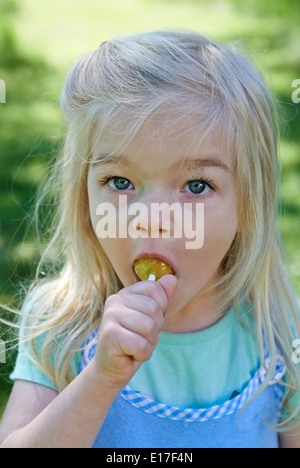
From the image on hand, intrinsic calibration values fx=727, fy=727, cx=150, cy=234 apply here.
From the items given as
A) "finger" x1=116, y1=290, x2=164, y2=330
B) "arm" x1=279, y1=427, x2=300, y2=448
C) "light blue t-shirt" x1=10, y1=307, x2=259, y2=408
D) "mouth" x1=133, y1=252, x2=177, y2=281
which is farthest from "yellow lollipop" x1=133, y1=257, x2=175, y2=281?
"arm" x1=279, y1=427, x2=300, y2=448

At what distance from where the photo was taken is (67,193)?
1523 mm

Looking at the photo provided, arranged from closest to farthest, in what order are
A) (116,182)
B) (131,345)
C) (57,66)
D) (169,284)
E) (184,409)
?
1. (131,345)
2. (169,284)
3. (116,182)
4. (184,409)
5. (57,66)

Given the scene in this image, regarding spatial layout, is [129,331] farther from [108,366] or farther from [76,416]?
[76,416]

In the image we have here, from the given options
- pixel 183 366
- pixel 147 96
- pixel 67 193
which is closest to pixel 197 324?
pixel 183 366

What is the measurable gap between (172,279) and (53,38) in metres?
3.32

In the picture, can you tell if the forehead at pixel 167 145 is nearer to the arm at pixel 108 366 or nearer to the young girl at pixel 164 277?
the young girl at pixel 164 277

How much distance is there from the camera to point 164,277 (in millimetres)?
1248

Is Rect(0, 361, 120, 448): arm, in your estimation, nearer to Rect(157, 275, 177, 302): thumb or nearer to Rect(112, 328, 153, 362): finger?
Rect(112, 328, 153, 362): finger

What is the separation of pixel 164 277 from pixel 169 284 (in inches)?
0.6

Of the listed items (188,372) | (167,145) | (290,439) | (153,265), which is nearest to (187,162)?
(167,145)

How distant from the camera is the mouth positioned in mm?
1297

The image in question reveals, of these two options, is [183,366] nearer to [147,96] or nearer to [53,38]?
[147,96]

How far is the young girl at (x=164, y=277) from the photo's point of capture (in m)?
1.25

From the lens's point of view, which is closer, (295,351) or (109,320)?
(109,320)
